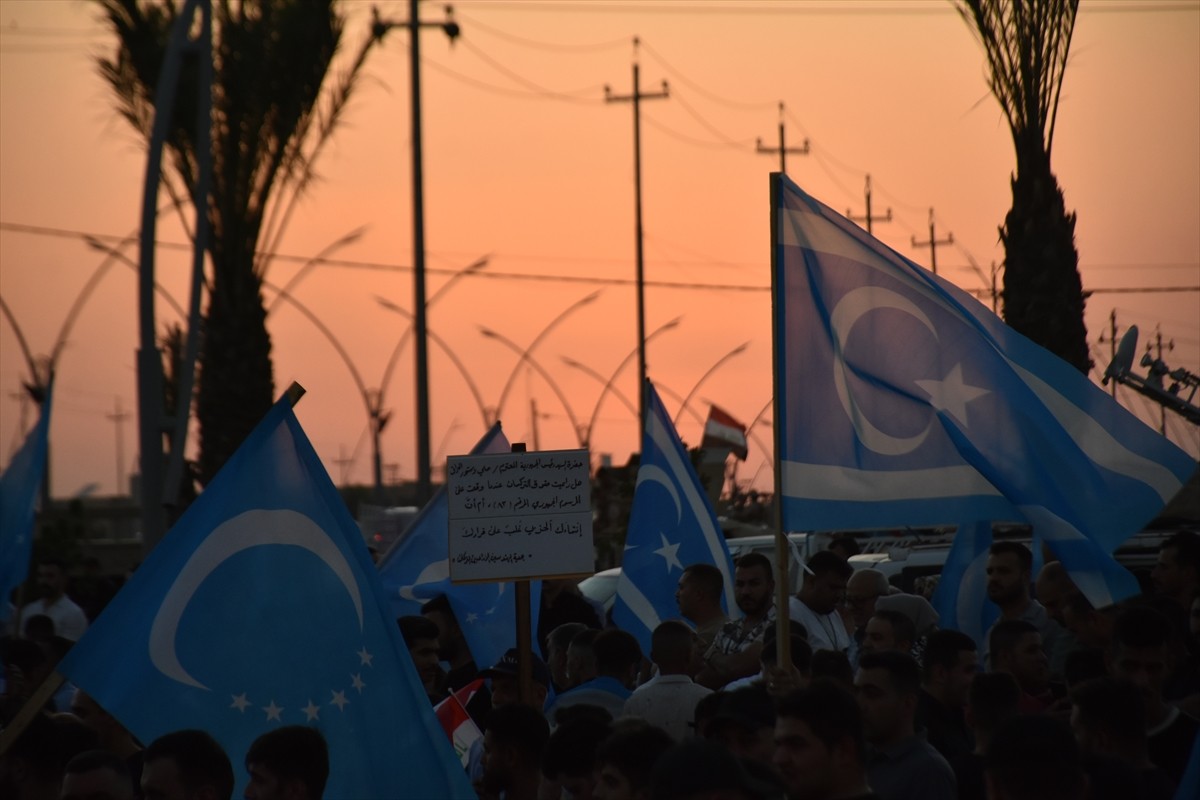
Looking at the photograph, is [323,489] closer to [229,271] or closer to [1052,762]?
[1052,762]

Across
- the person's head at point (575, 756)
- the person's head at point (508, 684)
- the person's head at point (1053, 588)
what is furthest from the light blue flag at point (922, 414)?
the person's head at point (1053, 588)

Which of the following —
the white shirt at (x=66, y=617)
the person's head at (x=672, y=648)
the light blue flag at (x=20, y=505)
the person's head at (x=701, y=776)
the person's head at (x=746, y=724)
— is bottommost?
the white shirt at (x=66, y=617)

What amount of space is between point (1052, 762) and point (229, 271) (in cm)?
1893

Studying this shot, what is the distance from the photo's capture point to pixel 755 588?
9.52 metres

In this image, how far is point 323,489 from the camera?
6828mm

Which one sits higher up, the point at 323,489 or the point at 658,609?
the point at 323,489

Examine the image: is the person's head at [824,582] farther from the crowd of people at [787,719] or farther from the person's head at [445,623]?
the person's head at [445,623]

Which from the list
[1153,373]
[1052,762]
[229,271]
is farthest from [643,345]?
[1052,762]

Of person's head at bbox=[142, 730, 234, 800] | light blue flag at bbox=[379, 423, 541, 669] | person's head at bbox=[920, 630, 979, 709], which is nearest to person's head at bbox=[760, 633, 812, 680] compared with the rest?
person's head at bbox=[920, 630, 979, 709]

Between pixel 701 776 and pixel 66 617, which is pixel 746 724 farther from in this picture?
pixel 66 617

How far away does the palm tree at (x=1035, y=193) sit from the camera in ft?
56.0

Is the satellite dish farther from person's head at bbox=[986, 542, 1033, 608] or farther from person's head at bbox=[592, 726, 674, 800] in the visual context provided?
person's head at bbox=[592, 726, 674, 800]

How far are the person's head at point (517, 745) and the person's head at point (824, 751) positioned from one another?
66.4 inches

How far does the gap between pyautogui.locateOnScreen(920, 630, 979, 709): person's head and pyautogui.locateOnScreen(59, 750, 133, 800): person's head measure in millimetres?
3135
